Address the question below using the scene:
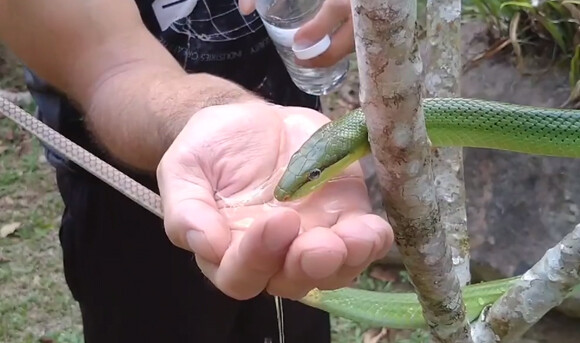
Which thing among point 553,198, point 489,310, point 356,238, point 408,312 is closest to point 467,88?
point 553,198

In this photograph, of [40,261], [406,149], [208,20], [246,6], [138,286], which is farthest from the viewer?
[40,261]

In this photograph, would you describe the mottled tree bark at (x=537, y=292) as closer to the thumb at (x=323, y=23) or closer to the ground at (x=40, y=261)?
the thumb at (x=323, y=23)

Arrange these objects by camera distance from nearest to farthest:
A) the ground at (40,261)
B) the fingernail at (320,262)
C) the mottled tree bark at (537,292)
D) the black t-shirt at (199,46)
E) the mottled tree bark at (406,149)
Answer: the mottled tree bark at (406,149), the fingernail at (320,262), the mottled tree bark at (537,292), the black t-shirt at (199,46), the ground at (40,261)

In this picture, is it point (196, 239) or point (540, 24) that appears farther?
point (540, 24)

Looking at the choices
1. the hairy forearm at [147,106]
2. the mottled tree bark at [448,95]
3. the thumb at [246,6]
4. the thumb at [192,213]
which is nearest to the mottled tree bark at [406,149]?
the thumb at [192,213]

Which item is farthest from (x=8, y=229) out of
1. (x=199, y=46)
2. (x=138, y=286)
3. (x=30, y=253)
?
(x=199, y=46)

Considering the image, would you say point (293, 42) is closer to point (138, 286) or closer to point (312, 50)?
point (312, 50)

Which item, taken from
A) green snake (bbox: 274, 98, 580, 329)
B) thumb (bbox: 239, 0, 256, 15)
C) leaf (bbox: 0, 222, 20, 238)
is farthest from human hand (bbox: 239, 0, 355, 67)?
leaf (bbox: 0, 222, 20, 238)

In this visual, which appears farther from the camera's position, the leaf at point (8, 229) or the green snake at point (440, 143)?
the leaf at point (8, 229)

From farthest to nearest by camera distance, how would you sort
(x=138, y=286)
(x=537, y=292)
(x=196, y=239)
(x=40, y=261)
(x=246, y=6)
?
1. (x=40, y=261)
2. (x=138, y=286)
3. (x=246, y=6)
4. (x=537, y=292)
5. (x=196, y=239)
